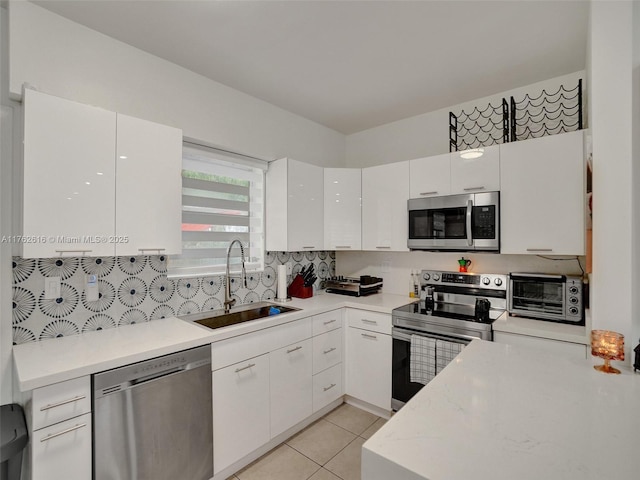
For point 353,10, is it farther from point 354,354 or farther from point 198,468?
point 198,468

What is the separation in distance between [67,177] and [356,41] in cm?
182

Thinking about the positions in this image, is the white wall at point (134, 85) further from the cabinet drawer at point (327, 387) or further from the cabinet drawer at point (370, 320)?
the cabinet drawer at point (327, 387)

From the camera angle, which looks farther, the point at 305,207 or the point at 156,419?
the point at 305,207

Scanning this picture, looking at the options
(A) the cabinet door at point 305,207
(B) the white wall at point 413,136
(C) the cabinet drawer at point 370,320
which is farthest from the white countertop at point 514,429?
(B) the white wall at point 413,136

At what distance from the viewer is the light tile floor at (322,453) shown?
2.02 metres

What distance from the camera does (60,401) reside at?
1.35 meters

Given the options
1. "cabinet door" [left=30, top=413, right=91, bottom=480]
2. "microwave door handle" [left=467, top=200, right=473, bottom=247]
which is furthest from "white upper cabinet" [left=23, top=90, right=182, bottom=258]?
"microwave door handle" [left=467, top=200, right=473, bottom=247]

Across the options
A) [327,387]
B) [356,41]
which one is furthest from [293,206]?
[327,387]

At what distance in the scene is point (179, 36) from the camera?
6.41 feet

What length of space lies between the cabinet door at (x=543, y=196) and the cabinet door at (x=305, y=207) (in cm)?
152

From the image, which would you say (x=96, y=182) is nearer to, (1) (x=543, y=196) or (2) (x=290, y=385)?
(2) (x=290, y=385)

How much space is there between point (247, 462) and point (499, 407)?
70.0 inches

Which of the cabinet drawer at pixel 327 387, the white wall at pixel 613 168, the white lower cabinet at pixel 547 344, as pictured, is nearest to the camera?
the white wall at pixel 613 168

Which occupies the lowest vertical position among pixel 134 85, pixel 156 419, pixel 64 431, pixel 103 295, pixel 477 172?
pixel 156 419
